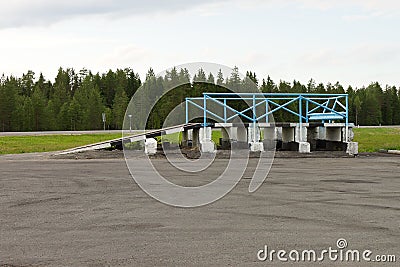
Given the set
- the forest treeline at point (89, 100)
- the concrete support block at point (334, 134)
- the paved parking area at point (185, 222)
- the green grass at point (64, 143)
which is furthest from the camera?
the forest treeline at point (89, 100)

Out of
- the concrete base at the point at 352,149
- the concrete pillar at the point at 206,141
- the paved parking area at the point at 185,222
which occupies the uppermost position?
the concrete pillar at the point at 206,141

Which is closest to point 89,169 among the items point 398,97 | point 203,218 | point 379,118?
point 203,218

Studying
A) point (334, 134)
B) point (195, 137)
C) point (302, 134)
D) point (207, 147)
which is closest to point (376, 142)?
point (334, 134)

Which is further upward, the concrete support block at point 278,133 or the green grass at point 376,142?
the concrete support block at point 278,133

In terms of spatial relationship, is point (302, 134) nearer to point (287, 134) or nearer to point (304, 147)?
point (304, 147)

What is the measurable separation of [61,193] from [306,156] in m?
13.3

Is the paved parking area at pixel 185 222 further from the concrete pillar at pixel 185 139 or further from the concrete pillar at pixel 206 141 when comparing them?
the concrete pillar at pixel 185 139

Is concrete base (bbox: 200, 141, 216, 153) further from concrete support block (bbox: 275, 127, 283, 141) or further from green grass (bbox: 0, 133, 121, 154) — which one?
green grass (bbox: 0, 133, 121, 154)

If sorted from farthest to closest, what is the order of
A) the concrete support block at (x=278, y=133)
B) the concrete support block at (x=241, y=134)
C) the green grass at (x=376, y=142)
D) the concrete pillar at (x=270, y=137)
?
the green grass at (x=376, y=142) → the concrete support block at (x=278, y=133) → the concrete pillar at (x=270, y=137) → the concrete support block at (x=241, y=134)

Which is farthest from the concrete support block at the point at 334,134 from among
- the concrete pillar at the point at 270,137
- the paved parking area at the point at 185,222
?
the paved parking area at the point at 185,222

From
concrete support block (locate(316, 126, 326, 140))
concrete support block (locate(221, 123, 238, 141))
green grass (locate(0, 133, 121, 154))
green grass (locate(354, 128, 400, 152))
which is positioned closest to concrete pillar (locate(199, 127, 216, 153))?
concrete support block (locate(221, 123, 238, 141))

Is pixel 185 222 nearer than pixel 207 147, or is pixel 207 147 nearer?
pixel 185 222

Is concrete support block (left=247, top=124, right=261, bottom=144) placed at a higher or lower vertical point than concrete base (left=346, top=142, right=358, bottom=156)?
higher

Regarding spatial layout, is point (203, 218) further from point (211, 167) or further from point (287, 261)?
point (211, 167)
